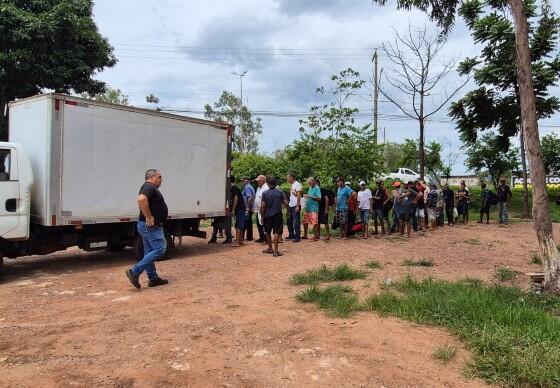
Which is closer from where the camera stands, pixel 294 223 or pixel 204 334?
pixel 204 334

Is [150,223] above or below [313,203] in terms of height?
below

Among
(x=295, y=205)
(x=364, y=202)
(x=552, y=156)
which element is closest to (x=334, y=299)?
(x=295, y=205)

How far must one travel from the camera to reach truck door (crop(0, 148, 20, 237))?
7.61m

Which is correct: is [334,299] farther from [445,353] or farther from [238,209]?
[238,209]

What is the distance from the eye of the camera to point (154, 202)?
7.12 meters

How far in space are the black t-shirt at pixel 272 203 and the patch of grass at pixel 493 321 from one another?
3.65 meters

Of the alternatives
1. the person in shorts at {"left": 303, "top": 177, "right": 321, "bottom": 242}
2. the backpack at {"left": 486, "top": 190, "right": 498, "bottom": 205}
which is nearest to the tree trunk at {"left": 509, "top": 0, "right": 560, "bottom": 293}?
the person in shorts at {"left": 303, "top": 177, "right": 321, "bottom": 242}

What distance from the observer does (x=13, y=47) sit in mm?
14734

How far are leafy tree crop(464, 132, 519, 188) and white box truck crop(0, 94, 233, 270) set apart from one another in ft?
61.7

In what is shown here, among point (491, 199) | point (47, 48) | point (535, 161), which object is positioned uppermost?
point (47, 48)

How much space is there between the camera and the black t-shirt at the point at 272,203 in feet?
33.3

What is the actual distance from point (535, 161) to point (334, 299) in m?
3.54

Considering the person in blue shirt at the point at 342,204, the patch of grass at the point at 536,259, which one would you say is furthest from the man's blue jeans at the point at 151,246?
the patch of grass at the point at 536,259

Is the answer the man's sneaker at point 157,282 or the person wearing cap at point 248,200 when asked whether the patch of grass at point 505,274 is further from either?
the person wearing cap at point 248,200
